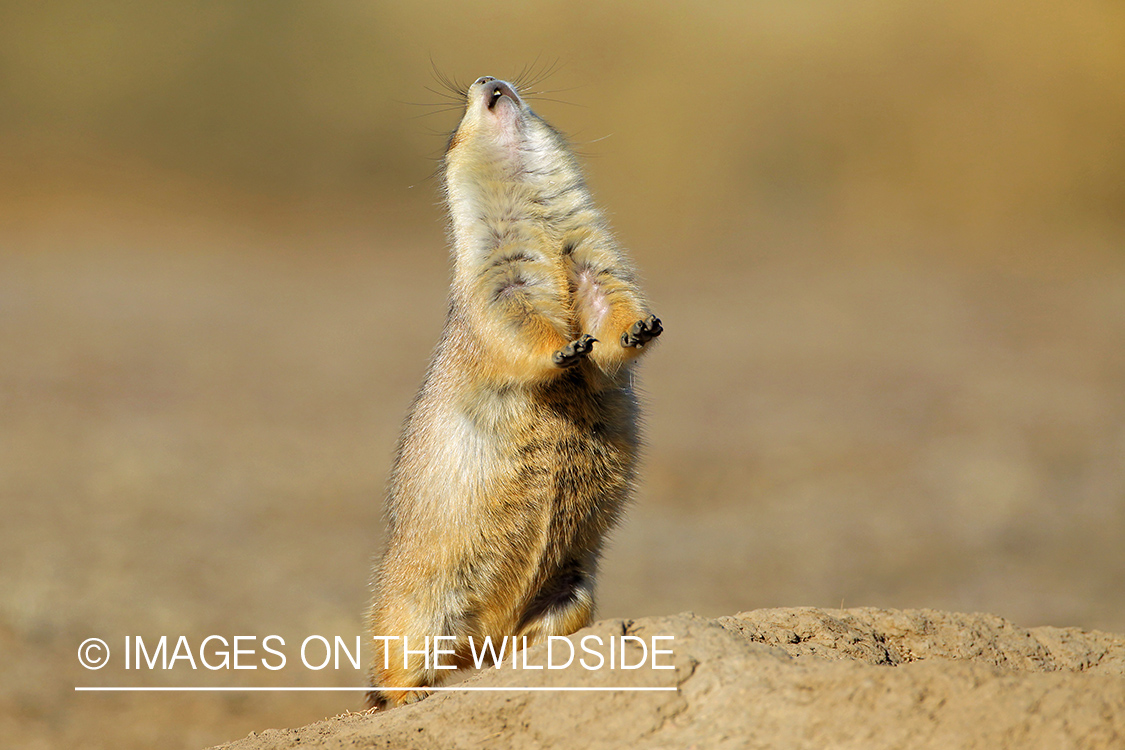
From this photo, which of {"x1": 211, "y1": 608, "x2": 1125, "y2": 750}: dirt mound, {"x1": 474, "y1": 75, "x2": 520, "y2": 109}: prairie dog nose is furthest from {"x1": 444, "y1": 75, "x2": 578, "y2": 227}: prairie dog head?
{"x1": 211, "y1": 608, "x2": 1125, "y2": 750}: dirt mound

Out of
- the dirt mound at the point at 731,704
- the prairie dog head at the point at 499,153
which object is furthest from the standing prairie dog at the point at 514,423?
the dirt mound at the point at 731,704

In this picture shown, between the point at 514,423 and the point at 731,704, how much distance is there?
2340mm

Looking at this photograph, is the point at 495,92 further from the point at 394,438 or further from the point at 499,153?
the point at 394,438

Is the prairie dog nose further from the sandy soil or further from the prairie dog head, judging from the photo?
the sandy soil

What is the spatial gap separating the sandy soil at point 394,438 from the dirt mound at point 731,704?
4322 mm

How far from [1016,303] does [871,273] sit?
3.53m

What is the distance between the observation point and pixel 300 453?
18047 millimetres

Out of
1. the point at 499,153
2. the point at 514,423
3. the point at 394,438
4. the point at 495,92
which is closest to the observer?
the point at 514,423

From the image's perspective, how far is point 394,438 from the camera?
726 inches

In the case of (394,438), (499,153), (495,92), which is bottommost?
(499,153)

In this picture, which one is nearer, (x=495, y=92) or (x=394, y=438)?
(x=495, y=92)

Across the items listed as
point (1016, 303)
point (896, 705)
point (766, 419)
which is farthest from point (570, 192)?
point (1016, 303)

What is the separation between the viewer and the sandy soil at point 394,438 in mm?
12742

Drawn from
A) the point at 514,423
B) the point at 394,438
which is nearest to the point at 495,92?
the point at 514,423
